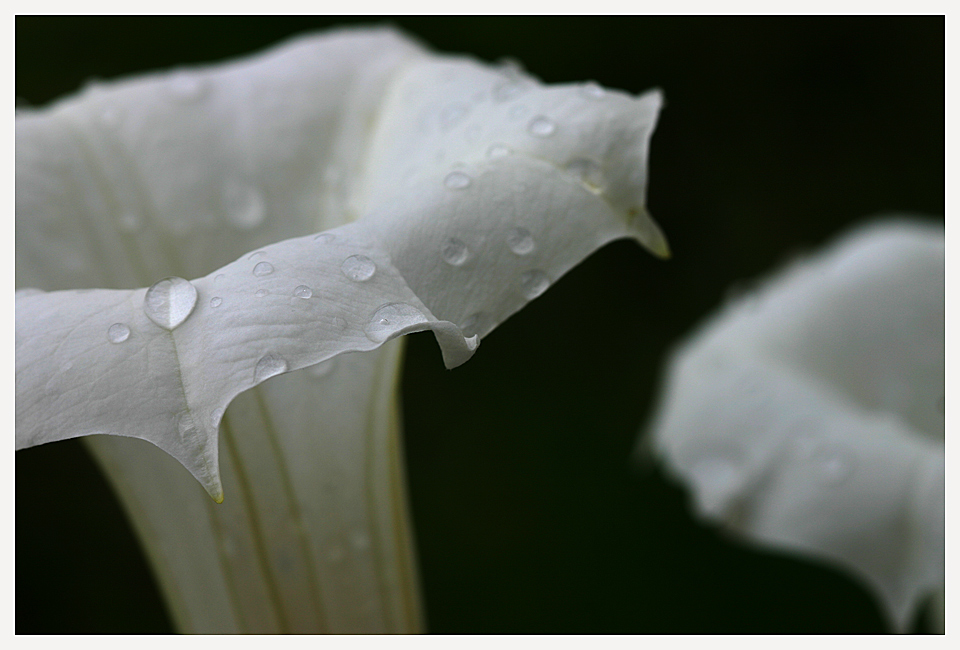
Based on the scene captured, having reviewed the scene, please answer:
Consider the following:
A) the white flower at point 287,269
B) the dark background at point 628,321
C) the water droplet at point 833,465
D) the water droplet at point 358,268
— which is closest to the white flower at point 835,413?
the water droplet at point 833,465

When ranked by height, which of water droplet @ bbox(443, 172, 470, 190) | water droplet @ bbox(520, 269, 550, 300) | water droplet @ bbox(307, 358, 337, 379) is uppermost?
water droplet @ bbox(443, 172, 470, 190)

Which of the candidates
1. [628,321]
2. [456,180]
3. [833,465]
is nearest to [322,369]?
[456,180]

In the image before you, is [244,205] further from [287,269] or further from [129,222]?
[287,269]

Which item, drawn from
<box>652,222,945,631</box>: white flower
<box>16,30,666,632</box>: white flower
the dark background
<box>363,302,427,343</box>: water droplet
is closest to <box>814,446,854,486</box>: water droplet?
<box>652,222,945,631</box>: white flower

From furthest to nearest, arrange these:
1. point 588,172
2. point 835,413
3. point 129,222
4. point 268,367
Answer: point 835,413 → point 129,222 → point 588,172 → point 268,367

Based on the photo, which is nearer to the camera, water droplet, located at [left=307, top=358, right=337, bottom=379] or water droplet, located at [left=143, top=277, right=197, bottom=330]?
water droplet, located at [left=143, top=277, right=197, bottom=330]

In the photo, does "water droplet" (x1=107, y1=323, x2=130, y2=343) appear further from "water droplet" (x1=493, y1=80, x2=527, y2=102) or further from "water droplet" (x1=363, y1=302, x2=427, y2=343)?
"water droplet" (x1=493, y1=80, x2=527, y2=102)

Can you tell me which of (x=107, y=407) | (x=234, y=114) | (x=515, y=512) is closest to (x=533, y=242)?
(x=107, y=407)

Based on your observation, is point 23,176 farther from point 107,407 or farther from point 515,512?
point 515,512
